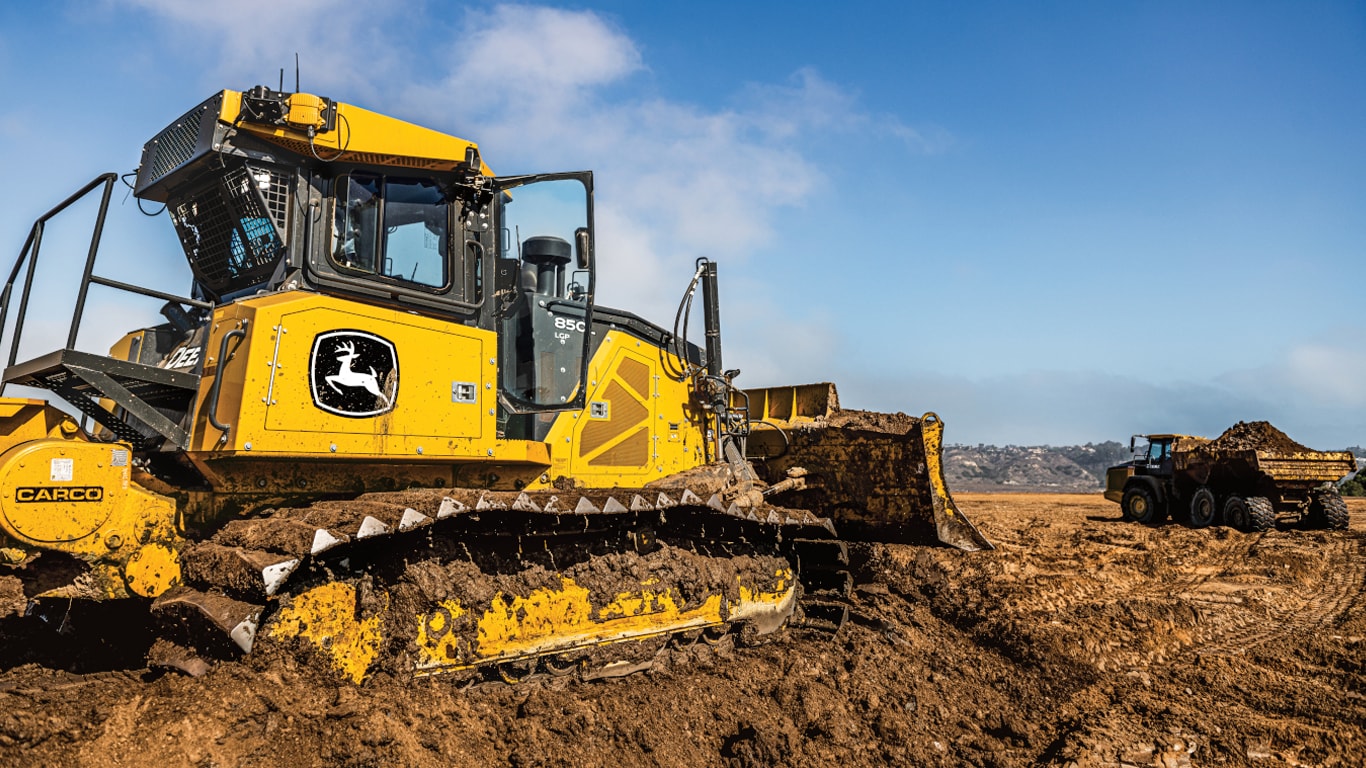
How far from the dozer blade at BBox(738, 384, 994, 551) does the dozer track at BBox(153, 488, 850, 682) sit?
93cm

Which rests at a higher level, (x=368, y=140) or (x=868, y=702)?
(x=368, y=140)

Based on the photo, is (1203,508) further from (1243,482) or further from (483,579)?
(483,579)

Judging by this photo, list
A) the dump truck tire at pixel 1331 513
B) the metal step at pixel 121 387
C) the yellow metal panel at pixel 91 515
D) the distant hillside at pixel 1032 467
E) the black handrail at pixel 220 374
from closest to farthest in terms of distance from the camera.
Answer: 1. the yellow metal panel at pixel 91 515
2. the metal step at pixel 121 387
3. the black handrail at pixel 220 374
4. the dump truck tire at pixel 1331 513
5. the distant hillside at pixel 1032 467

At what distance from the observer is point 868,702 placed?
5500 millimetres

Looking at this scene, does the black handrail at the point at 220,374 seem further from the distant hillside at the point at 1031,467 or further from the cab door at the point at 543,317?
the distant hillside at the point at 1031,467

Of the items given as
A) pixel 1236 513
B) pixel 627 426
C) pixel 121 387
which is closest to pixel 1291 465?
pixel 1236 513

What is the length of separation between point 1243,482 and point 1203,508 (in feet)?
3.07

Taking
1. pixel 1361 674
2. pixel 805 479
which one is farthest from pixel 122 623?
pixel 1361 674

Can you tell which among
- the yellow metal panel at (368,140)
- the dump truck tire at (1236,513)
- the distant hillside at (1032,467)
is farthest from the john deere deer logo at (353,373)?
the distant hillside at (1032,467)

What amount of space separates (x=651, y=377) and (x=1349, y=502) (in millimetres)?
32261

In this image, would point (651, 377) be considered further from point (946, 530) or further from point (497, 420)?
point (946, 530)

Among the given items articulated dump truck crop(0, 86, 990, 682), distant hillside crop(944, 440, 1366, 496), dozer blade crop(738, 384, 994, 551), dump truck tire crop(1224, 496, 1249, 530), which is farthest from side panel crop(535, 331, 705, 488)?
distant hillside crop(944, 440, 1366, 496)

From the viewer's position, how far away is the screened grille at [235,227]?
194 inches

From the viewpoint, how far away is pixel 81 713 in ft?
13.1
